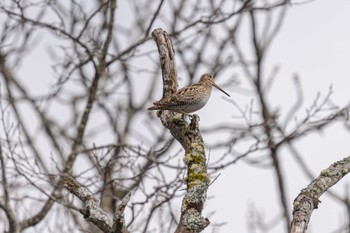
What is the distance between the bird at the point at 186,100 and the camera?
6.07 m

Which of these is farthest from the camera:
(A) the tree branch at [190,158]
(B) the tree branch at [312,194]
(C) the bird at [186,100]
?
(C) the bird at [186,100]

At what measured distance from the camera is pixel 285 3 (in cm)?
1020

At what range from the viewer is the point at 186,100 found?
618 cm

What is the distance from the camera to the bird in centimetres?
607

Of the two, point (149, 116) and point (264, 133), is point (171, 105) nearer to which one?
point (264, 133)

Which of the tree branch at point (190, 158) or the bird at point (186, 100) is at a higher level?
the bird at point (186, 100)

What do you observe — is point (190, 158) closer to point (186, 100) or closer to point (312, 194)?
point (312, 194)

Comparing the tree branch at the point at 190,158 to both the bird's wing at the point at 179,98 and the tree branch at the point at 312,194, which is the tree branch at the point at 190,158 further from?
the tree branch at the point at 312,194

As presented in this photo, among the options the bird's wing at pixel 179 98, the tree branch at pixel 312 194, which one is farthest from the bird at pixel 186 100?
the tree branch at pixel 312 194

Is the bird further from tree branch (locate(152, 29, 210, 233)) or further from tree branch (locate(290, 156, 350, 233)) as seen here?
tree branch (locate(290, 156, 350, 233))

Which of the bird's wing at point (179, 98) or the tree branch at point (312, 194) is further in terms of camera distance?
the bird's wing at point (179, 98)

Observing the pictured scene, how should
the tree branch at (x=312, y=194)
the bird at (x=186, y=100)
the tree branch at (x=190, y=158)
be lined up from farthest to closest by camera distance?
1. the bird at (x=186, y=100)
2. the tree branch at (x=190, y=158)
3. the tree branch at (x=312, y=194)

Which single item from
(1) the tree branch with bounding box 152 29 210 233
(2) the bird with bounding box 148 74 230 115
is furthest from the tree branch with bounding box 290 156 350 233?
(2) the bird with bounding box 148 74 230 115

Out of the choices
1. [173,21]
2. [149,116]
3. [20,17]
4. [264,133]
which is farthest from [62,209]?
[173,21]
